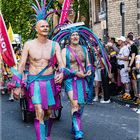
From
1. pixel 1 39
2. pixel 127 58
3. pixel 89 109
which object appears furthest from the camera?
pixel 127 58

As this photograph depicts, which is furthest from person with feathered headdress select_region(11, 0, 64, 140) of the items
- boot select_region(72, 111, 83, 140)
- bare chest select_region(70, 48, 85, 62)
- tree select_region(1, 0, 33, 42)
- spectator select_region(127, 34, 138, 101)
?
tree select_region(1, 0, 33, 42)

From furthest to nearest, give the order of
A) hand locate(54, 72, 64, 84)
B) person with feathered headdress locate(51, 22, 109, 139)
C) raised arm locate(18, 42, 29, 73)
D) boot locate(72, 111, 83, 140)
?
person with feathered headdress locate(51, 22, 109, 139) < boot locate(72, 111, 83, 140) < raised arm locate(18, 42, 29, 73) < hand locate(54, 72, 64, 84)

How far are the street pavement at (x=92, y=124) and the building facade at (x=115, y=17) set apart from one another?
21.6 feet

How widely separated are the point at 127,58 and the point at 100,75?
144 cm

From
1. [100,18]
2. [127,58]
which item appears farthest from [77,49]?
[100,18]

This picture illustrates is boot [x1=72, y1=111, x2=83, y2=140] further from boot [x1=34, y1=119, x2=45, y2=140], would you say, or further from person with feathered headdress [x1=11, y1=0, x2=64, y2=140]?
boot [x1=34, y1=119, x2=45, y2=140]

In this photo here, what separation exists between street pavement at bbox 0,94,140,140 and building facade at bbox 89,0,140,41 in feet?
21.6

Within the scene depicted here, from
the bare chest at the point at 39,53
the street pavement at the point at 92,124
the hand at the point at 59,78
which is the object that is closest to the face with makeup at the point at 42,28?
the bare chest at the point at 39,53

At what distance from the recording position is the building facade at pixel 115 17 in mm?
18659

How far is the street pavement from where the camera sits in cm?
831

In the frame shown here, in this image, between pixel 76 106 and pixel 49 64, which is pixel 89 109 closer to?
pixel 76 106

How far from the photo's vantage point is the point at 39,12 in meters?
7.76

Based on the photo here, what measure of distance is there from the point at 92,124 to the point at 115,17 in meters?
12.2

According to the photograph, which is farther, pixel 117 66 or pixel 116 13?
pixel 116 13
